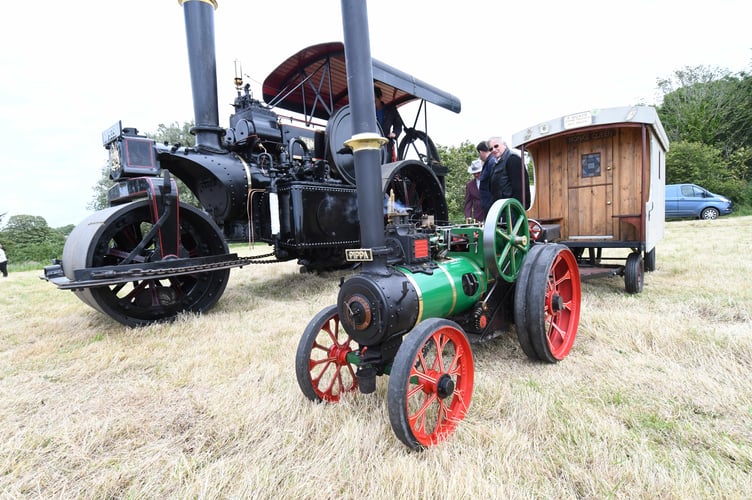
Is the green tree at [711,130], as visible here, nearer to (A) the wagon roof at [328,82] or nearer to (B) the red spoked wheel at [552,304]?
(A) the wagon roof at [328,82]

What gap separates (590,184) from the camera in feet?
15.2

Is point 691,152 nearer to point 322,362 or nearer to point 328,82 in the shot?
point 328,82

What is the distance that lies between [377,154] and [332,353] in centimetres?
102

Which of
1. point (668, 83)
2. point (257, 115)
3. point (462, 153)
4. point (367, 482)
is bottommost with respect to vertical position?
point (367, 482)

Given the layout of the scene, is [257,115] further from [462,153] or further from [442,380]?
[462,153]

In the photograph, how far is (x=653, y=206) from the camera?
4.35 meters

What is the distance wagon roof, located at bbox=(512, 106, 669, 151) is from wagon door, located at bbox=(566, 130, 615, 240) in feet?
1.61

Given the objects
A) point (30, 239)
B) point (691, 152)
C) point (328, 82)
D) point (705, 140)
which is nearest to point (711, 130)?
point (705, 140)

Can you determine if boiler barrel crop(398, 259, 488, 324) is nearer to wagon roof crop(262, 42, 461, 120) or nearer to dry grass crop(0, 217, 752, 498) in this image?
dry grass crop(0, 217, 752, 498)

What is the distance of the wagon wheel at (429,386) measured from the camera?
1442mm

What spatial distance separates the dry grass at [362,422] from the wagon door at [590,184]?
1750mm

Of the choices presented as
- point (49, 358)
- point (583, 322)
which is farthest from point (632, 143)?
point (49, 358)


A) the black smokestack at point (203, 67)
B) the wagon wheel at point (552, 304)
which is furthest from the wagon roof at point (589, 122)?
the black smokestack at point (203, 67)

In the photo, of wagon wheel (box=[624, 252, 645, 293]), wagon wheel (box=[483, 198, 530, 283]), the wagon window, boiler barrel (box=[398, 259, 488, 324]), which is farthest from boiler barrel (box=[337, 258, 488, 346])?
the wagon window
